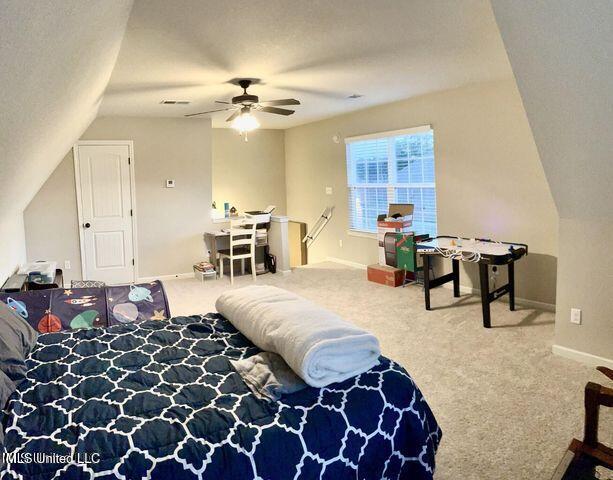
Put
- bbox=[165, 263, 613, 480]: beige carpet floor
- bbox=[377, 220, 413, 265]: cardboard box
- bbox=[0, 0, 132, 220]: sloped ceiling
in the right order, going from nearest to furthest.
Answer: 1. bbox=[0, 0, 132, 220]: sloped ceiling
2. bbox=[165, 263, 613, 480]: beige carpet floor
3. bbox=[377, 220, 413, 265]: cardboard box

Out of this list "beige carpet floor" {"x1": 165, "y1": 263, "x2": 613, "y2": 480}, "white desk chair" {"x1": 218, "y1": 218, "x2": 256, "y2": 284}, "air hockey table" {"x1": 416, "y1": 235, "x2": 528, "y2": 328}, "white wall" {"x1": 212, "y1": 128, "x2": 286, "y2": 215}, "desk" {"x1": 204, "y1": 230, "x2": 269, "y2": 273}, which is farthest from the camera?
"white wall" {"x1": 212, "y1": 128, "x2": 286, "y2": 215}

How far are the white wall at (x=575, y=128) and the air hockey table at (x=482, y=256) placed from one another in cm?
74

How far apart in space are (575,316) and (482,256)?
94 centimetres

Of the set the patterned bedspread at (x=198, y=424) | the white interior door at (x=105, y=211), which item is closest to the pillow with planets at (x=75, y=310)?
the patterned bedspread at (x=198, y=424)

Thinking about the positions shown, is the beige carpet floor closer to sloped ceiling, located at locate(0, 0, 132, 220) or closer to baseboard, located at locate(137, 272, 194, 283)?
baseboard, located at locate(137, 272, 194, 283)

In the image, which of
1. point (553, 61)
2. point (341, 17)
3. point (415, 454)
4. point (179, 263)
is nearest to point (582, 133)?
point (553, 61)

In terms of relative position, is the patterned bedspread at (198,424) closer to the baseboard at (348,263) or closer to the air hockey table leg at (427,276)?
the air hockey table leg at (427,276)

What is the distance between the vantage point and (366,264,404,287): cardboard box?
19.3 ft

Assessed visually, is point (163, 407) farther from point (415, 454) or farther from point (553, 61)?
point (553, 61)

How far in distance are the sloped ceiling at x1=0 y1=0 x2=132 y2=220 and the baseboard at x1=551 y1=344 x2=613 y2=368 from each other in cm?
367

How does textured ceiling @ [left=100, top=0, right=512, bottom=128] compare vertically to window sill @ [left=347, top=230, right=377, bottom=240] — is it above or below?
above

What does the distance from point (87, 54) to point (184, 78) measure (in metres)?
1.97

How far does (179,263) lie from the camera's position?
692 cm

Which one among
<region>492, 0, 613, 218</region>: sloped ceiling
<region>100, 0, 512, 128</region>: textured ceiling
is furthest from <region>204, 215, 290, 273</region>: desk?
<region>492, 0, 613, 218</region>: sloped ceiling
